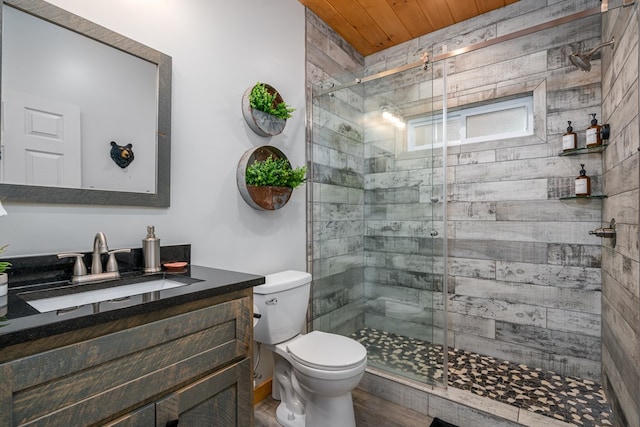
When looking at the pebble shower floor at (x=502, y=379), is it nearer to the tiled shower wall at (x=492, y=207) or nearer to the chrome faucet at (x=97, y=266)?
the tiled shower wall at (x=492, y=207)

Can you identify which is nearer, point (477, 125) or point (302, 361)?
point (302, 361)

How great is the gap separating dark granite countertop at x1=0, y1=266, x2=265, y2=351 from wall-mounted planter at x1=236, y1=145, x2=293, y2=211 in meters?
0.64

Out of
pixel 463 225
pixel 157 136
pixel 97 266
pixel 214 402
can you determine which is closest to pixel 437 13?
pixel 463 225

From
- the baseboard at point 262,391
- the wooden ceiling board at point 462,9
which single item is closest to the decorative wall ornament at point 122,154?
the baseboard at point 262,391

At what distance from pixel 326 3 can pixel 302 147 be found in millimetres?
1080

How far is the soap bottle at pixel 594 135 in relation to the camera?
2.01 metres

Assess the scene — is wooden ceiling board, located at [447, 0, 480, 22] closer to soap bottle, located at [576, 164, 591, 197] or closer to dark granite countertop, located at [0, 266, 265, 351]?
soap bottle, located at [576, 164, 591, 197]

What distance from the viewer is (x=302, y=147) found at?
2.40m

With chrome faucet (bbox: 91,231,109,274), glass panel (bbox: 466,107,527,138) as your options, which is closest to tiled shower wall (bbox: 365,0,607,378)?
glass panel (bbox: 466,107,527,138)

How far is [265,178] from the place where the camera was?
1.92m

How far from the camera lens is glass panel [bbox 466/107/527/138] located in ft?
8.16

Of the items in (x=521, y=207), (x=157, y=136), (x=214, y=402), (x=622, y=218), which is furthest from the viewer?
(x=521, y=207)

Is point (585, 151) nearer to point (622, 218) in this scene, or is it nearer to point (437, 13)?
point (622, 218)

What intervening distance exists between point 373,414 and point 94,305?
171cm
